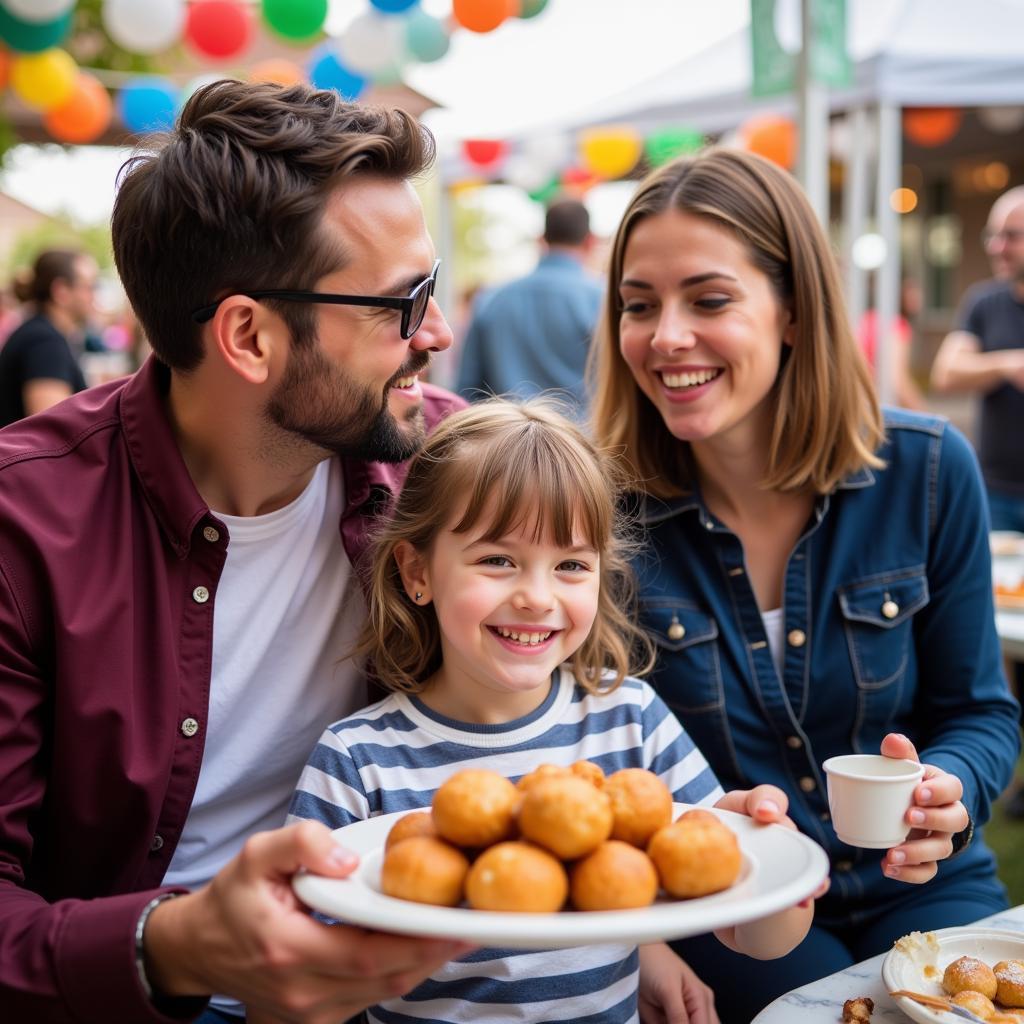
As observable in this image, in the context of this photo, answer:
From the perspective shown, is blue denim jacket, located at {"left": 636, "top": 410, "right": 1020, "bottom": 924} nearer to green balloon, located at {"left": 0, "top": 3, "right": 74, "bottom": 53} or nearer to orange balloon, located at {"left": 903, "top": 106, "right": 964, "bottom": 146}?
green balloon, located at {"left": 0, "top": 3, "right": 74, "bottom": 53}

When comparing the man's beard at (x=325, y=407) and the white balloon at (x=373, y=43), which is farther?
the white balloon at (x=373, y=43)

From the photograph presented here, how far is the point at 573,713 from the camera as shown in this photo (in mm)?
2088

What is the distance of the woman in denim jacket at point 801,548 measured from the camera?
2324 millimetres

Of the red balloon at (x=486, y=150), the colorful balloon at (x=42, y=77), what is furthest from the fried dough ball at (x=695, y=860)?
the red balloon at (x=486, y=150)

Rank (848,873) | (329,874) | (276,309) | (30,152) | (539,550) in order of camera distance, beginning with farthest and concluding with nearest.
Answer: (30,152), (848,873), (276,309), (539,550), (329,874)

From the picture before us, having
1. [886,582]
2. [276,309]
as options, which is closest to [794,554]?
[886,582]

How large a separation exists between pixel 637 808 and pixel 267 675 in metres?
0.93

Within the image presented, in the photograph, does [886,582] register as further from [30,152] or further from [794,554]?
[30,152]

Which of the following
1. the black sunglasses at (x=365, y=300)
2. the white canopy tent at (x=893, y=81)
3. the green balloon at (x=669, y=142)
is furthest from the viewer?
the green balloon at (x=669, y=142)

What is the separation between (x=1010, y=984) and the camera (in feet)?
5.14

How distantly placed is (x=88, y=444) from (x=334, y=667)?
59cm

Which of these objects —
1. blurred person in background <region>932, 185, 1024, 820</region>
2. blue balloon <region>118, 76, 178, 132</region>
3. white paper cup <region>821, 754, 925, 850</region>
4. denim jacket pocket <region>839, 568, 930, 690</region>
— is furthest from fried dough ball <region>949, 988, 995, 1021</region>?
blue balloon <region>118, 76, 178, 132</region>

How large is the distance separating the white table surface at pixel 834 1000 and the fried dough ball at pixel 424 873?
20.8 inches

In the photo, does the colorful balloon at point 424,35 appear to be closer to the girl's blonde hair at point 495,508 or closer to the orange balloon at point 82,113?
the orange balloon at point 82,113
